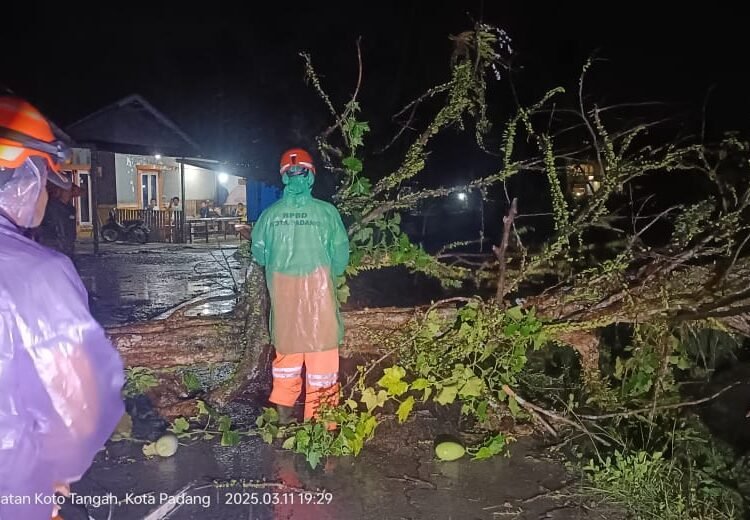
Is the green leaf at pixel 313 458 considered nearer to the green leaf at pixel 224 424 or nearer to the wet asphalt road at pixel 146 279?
the green leaf at pixel 224 424

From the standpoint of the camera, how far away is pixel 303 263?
13.8 ft

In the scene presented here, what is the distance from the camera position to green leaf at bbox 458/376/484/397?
13.8 feet

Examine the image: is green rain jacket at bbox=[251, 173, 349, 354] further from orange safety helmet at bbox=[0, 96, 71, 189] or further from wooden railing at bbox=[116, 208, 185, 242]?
wooden railing at bbox=[116, 208, 185, 242]

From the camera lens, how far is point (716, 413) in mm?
5195

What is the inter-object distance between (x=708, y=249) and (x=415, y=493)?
2.64 metres

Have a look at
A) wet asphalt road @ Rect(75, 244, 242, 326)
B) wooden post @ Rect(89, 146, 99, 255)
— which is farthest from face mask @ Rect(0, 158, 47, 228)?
wooden post @ Rect(89, 146, 99, 255)

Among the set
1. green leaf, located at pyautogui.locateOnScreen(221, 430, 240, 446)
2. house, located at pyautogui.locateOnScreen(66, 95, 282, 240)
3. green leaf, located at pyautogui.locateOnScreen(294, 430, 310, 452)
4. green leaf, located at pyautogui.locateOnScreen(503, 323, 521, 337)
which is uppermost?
house, located at pyautogui.locateOnScreen(66, 95, 282, 240)

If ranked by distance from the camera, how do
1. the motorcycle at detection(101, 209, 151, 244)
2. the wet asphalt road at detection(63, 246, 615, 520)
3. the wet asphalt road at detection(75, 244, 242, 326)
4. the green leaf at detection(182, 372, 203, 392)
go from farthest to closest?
1. the motorcycle at detection(101, 209, 151, 244)
2. the wet asphalt road at detection(75, 244, 242, 326)
3. the green leaf at detection(182, 372, 203, 392)
4. the wet asphalt road at detection(63, 246, 615, 520)

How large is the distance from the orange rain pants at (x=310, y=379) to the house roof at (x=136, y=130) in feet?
48.0

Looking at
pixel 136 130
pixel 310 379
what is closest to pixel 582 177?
pixel 310 379

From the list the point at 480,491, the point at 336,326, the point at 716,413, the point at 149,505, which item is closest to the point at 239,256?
the point at 336,326

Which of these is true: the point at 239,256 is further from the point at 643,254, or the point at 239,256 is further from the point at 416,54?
the point at 416,54

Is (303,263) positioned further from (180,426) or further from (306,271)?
(180,426)

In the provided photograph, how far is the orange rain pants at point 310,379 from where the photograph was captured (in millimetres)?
4254
